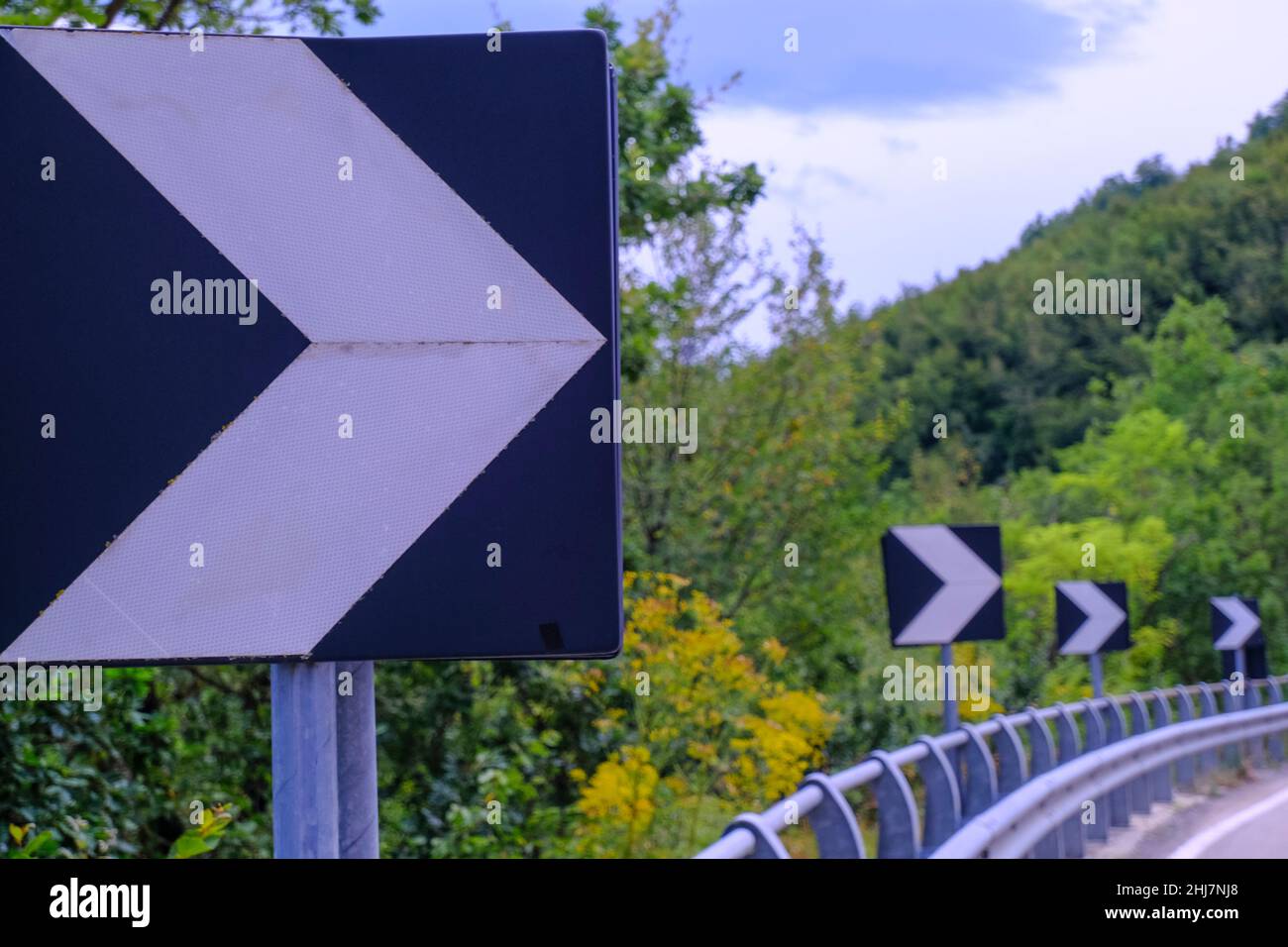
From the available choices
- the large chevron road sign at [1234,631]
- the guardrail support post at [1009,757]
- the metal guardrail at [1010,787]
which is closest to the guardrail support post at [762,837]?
the metal guardrail at [1010,787]

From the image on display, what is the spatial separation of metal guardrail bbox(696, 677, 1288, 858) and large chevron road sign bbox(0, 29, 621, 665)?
141cm

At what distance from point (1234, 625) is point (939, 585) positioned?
13.2m

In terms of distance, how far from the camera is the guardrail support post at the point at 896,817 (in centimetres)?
573

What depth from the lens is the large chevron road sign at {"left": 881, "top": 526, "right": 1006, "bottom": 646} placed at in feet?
27.0

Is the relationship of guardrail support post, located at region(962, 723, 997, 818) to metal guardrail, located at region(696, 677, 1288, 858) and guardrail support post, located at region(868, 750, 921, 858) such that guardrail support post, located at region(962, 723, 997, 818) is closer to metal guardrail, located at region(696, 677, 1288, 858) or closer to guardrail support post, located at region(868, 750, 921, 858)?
metal guardrail, located at region(696, 677, 1288, 858)

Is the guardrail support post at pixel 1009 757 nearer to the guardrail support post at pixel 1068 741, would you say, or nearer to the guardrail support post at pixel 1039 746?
the guardrail support post at pixel 1068 741

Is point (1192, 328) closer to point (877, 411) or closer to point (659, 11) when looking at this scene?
point (877, 411)

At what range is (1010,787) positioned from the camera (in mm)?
9016

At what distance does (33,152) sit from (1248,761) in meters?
17.3

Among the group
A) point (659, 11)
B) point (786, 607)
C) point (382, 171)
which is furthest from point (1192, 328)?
point (382, 171)

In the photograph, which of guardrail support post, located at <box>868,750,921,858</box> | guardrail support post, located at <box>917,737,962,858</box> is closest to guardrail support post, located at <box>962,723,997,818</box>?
guardrail support post, located at <box>917,737,962,858</box>

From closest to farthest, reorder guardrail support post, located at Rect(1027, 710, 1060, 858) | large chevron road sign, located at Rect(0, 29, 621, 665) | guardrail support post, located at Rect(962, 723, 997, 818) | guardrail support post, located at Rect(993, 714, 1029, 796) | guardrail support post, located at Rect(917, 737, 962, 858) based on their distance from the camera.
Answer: large chevron road sign, located at Rect(0, 29, 621, 665)
guardrail support post, located at Rect(917, 737, 962, 858)
guardrail support post, located at Rect(962, 723, 997, 818)
guardrail support post, located at Rect(993, 714, 1029, 796)
guardrail support post, located at Rect(1027, 710, 1060, 858)

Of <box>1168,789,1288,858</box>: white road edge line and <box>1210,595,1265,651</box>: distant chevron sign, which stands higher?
<box>1210,595,1265,651</box>: distant chevron sign

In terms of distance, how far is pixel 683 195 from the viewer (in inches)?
462
